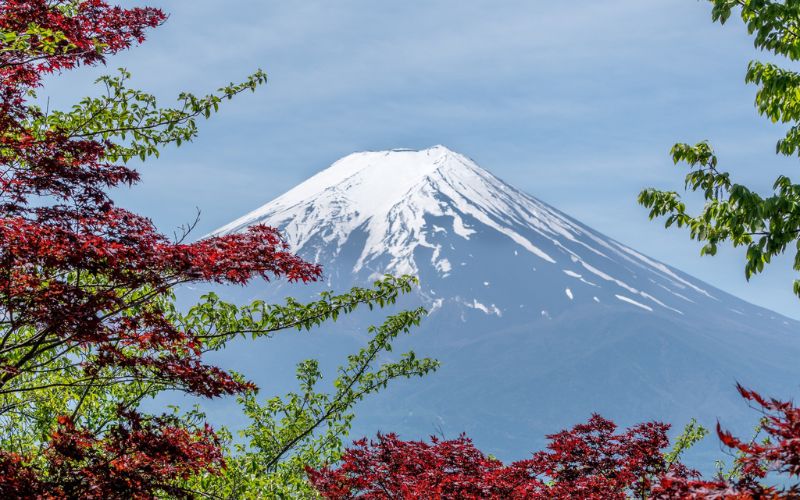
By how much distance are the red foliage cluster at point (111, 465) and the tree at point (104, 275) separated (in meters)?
0.01

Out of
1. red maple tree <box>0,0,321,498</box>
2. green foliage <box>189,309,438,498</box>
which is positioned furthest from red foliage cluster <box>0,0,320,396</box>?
green foliage <box>189,309,438,498</box>

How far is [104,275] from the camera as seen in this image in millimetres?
6695

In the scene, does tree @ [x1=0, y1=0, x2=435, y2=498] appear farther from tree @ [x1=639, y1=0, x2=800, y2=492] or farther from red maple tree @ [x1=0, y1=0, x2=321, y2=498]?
tree @ [x1=639, y1=0, x2=800, y2=492]

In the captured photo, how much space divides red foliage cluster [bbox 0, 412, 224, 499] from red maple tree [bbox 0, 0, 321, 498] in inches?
0.5

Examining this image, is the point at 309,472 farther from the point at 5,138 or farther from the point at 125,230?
the point at 5,138

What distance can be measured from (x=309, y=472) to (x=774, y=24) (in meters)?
8.74

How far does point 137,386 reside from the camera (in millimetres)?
10008

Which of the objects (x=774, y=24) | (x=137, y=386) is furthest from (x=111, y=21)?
(x=774, y=24)

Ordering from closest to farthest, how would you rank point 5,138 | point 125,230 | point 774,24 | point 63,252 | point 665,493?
point 665,493, point 63,252, point 125,230, point 5,138, point 774,24

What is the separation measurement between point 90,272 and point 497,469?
6.94 metres

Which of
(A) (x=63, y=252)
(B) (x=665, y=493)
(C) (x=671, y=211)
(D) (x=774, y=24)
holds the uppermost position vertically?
(D) (x=774, y=24)

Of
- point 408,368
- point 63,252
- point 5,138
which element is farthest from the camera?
point 408,368

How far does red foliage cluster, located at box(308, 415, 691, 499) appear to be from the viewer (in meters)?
9.64

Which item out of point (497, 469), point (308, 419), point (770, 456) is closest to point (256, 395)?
point (308, 419)
